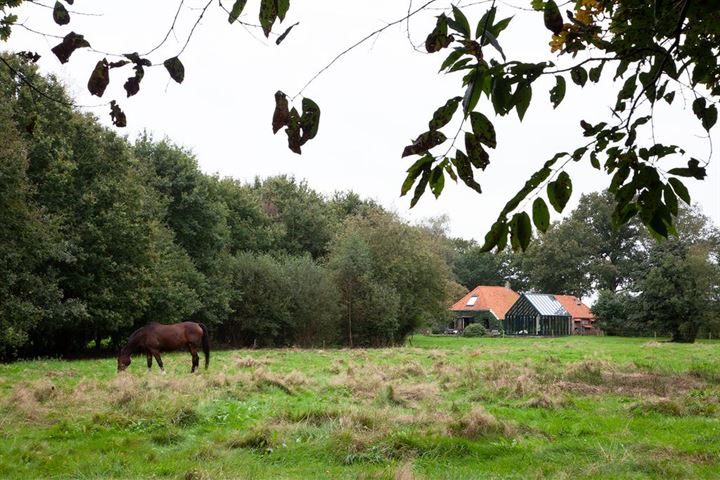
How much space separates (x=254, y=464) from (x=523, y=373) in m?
9.04

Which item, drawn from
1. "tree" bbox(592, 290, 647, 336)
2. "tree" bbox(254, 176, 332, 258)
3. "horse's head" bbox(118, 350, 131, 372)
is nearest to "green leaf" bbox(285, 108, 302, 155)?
"horse's head" bbox(118, 350, 131, 372)

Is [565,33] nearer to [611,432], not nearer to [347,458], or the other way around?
[347,458]

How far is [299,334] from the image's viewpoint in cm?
3325

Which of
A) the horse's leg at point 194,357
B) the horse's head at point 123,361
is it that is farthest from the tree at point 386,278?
the horse's head at point 123,361

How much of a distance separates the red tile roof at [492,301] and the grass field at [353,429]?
155 feet

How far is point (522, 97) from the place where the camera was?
1.94m

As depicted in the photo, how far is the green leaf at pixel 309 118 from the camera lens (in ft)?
6.81

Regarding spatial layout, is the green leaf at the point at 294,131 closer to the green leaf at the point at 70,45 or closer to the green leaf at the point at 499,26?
the green leaf at the point at 499,26

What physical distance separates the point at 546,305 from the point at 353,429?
170 ft

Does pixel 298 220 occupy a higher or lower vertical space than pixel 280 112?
higher

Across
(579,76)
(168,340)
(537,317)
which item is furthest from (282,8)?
(537,317)

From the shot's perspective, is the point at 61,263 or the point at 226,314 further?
the point at 226,314

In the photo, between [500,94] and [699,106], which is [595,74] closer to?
[699,106]

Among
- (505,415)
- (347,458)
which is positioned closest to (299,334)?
(505,415)
